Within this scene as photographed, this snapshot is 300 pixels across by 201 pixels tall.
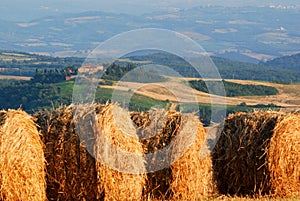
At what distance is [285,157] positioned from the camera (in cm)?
1113

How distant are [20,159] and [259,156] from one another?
475cm

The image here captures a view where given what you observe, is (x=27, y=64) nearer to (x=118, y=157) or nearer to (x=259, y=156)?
(x=259, y=156)

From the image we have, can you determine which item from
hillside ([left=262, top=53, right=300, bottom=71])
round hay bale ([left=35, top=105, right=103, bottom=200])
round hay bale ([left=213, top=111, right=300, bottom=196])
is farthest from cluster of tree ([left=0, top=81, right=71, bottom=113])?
hillside ([left=262, top=53, right=300, bottom=71])

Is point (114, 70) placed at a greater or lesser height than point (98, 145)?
lesser

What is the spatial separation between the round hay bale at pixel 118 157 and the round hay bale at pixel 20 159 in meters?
1.11

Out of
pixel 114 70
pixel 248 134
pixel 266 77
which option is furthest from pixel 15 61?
pixel 248 134

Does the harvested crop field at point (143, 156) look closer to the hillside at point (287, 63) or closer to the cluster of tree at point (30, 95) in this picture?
the cluster of tree at point (30, 95)

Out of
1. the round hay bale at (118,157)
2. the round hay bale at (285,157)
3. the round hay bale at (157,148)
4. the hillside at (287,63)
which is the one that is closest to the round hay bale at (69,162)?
the round hay bale at (118,157)

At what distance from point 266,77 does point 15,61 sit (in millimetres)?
Answer: 58685

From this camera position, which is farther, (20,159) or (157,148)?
(157,148)

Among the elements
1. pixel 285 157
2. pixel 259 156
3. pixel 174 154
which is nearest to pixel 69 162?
pixel 174 154

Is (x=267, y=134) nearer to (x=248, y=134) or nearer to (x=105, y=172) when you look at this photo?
(x=248, y=134)

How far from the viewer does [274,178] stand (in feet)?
36.3

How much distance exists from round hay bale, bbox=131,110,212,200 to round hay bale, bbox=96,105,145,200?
0.40 meters
